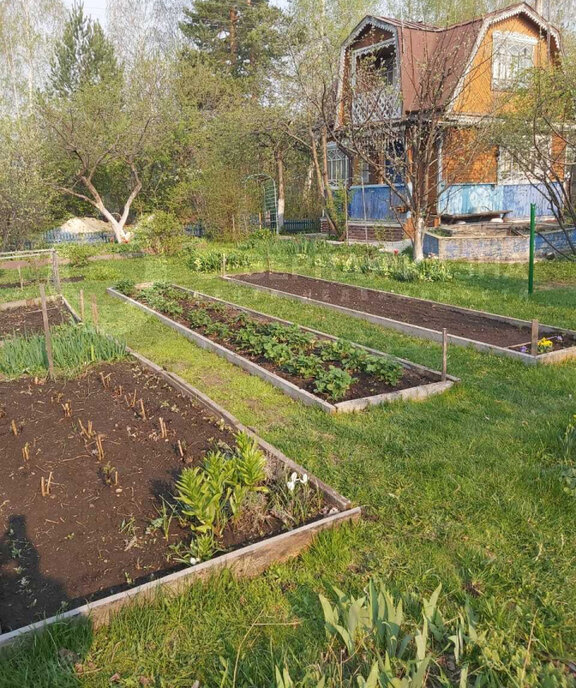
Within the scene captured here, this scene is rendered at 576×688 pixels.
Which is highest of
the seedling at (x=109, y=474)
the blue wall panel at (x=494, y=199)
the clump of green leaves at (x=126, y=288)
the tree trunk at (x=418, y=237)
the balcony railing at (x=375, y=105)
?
the balcony railing at (x=375, y=105)

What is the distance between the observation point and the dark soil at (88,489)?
280cm

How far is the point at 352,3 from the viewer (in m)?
23.5

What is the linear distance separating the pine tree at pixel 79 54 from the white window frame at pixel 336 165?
14.4 metres

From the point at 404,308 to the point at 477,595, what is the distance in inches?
245

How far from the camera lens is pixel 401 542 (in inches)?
122

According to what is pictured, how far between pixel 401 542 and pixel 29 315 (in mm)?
7873

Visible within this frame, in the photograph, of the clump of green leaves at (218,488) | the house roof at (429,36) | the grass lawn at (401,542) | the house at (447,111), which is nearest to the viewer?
the grass lawn at (401,542)

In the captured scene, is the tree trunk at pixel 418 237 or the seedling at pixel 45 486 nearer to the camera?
the seedling at pixel 45 486

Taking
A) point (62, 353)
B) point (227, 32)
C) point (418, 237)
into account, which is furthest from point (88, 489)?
point (227, 32)

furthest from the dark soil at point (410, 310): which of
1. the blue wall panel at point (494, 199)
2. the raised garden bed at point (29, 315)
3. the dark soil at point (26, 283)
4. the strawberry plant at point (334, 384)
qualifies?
the blue wall panel at point (494, 199)

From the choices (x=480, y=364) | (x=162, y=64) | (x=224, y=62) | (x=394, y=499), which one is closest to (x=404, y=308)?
(x=480, y=364)

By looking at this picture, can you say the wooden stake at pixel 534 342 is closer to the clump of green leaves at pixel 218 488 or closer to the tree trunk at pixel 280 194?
the clump of green leaves at pixel 218 488

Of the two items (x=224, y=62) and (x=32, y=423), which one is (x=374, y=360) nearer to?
(x=32, y=423)

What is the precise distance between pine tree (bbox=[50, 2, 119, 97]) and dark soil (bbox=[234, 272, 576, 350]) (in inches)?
917
